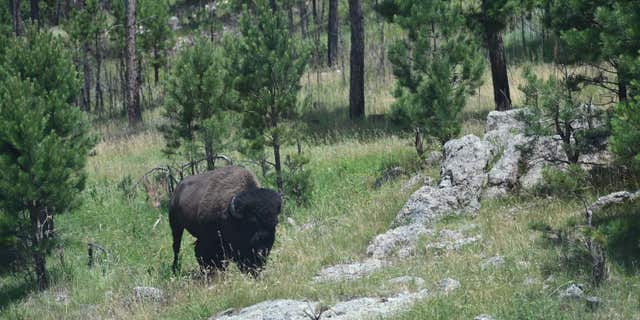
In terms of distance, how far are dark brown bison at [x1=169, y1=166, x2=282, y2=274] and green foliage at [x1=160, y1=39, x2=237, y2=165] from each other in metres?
4.25

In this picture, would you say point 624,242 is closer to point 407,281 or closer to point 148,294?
point 407,281

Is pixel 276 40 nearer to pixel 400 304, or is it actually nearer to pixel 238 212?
pixel 238 212

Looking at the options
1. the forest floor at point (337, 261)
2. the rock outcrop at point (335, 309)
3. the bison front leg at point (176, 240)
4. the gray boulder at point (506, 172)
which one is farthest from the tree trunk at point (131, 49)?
the rock outcrop at point (335, 309)

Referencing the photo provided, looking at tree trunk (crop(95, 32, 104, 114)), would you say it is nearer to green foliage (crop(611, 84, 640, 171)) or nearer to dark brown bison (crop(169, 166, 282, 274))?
dark brown bison (crop(169, 166, 282, 274))

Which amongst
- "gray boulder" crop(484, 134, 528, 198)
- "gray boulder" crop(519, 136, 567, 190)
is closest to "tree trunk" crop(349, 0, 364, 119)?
"gray boulder" crop(484, 134, 528, 198)

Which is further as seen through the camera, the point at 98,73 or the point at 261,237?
the point at 98,73

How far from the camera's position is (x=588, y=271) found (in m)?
9.30

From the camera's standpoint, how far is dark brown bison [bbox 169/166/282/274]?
11.2 meters

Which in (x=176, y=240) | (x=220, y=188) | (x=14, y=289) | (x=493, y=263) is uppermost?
(x=220, y=188)

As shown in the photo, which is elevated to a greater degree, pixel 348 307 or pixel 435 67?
pixel 435 67

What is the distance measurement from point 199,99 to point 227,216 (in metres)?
6.56

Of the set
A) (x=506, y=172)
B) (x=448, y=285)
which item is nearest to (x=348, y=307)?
(x=448, y=285)

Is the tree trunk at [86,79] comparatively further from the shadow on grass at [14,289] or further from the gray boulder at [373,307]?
the gray boulder at [373,307]

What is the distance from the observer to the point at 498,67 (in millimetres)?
22016
